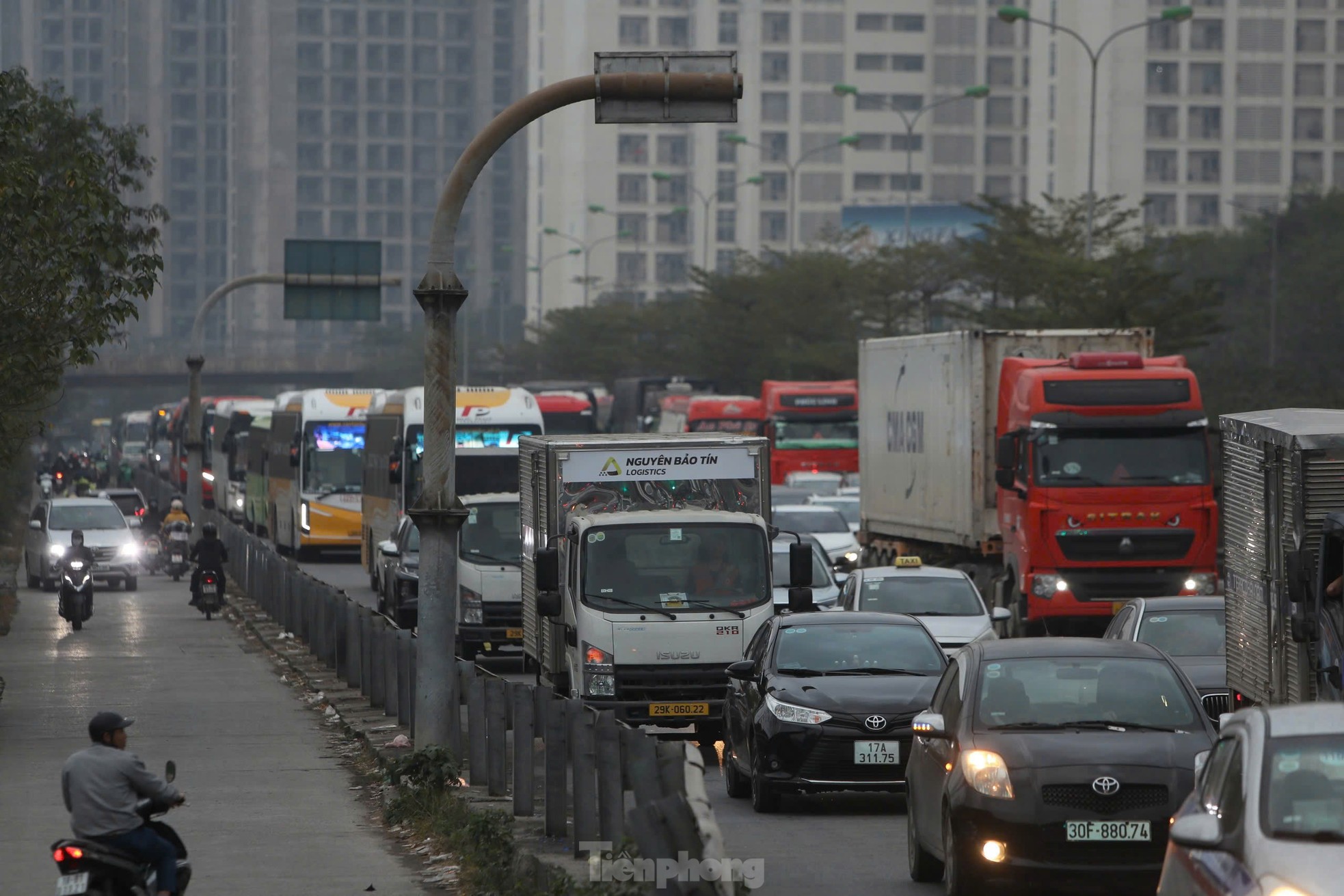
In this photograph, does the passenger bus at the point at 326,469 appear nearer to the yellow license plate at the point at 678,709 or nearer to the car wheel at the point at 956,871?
the yellow license plate at the point at 678,709

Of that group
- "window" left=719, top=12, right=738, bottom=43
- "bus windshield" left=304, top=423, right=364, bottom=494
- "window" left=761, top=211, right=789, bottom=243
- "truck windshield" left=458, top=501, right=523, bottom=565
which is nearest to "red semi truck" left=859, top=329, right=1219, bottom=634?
"truck windshield" left=458, top=501, right=523, bottom=565

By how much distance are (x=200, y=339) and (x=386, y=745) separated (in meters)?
25.0

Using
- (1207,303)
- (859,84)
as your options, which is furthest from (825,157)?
(1207,303)

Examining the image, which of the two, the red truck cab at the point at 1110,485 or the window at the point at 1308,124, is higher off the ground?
the window at the point at 1308,124

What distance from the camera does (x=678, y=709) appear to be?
17781 millimetres

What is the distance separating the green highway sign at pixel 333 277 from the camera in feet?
125

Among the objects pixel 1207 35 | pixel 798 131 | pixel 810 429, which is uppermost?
pixel 1207 35

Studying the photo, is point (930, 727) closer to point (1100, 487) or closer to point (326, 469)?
point (1100, 487)

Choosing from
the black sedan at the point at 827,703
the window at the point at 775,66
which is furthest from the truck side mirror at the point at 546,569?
the window at the point at 775,66

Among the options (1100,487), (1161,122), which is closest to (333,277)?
(1100,487)

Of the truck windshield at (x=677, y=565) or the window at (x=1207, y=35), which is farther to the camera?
the window at (x=1207, y=35)

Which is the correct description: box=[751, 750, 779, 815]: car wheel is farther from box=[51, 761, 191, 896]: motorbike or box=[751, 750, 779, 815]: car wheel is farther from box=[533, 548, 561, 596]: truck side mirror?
box=[51, 761, 191, 896]: motorbike

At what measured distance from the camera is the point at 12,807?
1535 cm

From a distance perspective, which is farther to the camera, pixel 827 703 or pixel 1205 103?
pixel 1205 103
